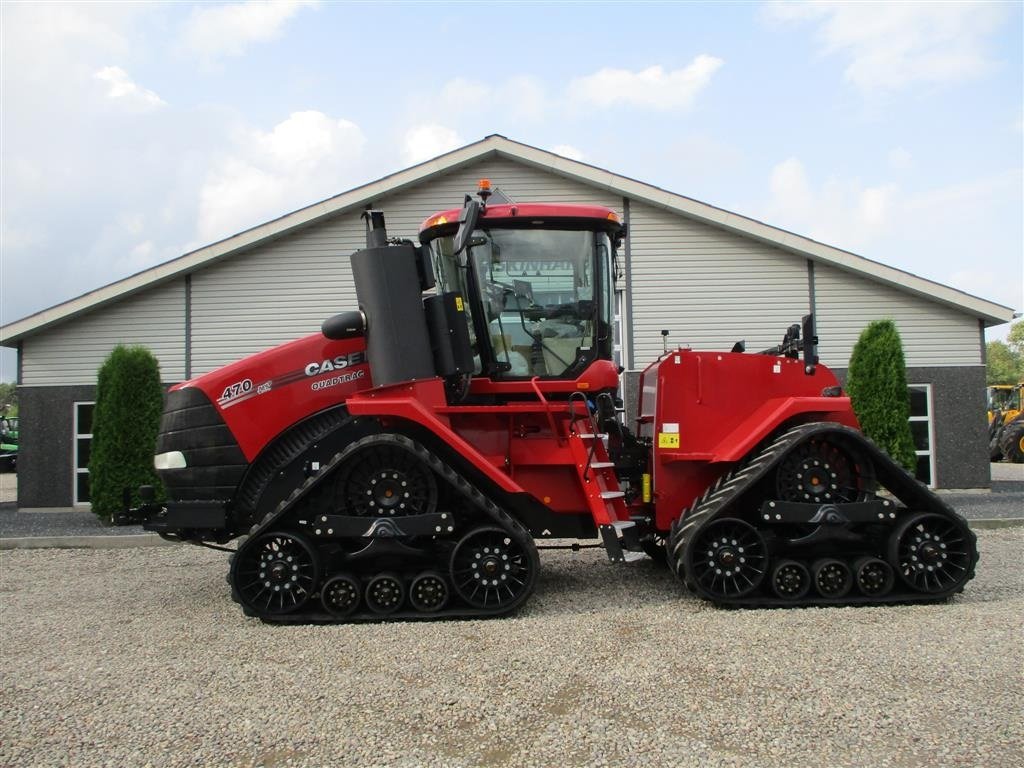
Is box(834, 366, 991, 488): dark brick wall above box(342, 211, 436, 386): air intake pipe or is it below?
below

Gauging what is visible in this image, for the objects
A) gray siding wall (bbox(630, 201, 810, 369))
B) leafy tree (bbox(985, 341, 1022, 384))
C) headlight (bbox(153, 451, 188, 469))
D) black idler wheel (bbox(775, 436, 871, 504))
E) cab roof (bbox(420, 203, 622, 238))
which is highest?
leafy tree (bbox(985, 341, 1022, 384))

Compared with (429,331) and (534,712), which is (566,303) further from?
(534,712)

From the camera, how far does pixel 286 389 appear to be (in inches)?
251

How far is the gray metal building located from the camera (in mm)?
14062

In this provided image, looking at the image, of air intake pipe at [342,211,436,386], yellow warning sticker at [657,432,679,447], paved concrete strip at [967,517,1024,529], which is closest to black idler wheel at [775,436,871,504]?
yellow warning sticker at [657,432,679,447]

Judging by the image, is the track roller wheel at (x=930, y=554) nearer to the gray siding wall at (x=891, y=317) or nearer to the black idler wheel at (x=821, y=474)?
the black idler wheel at (x=821, y=474)

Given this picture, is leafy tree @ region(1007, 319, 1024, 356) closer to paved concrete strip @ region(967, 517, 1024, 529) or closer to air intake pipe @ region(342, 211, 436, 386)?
paved concrete strip @ region(967, 517, 1024, 529)

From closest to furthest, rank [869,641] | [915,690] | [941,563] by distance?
[915,690] → [869,641] → [941,563]

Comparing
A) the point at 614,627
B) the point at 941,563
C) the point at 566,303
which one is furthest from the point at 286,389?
the point at 941,563

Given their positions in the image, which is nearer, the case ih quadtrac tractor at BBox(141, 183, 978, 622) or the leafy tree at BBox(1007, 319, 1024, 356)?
the case ih quadtrac tractor at BBox(141, 183, 978, 622)

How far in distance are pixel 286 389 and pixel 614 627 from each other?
2866mm

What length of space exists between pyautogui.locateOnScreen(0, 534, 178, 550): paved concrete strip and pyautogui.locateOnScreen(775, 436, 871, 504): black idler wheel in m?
6.86

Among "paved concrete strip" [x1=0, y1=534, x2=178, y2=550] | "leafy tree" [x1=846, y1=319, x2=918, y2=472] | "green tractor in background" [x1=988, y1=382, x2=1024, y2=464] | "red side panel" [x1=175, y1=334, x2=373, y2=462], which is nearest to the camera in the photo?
"red side panel" [x1=175, y1=334, x2=373, y2=462]

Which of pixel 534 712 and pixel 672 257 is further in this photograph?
pixel 672 257
